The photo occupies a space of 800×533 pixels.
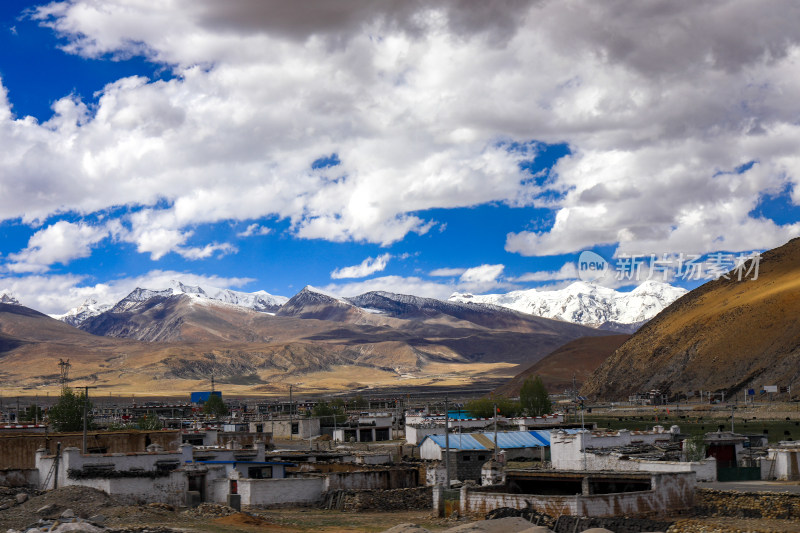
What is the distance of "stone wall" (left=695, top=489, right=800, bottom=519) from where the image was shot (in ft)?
126

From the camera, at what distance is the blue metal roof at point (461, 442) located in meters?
66.9

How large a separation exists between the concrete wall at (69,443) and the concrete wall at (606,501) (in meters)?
24.7

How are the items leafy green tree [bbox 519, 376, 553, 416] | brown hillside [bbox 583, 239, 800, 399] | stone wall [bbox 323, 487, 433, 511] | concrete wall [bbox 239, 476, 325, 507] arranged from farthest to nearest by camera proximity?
brown hillside [bbox 583, 239, 800, 399] → leafy green tree [bbox 519, 376, 553, 416] → stone wall [bbox 323, 487, 433, 511] → concrete wall [bbox 239, 476, 325, 507]

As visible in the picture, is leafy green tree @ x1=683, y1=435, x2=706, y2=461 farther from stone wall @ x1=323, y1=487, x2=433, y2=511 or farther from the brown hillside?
the brown hillside

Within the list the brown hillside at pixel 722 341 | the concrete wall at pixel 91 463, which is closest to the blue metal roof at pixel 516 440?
the concrete wall at pixel 91 463

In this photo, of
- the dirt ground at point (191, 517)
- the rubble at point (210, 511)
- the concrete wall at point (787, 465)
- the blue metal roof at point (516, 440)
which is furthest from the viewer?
the blue metal roof at point (516, 440)

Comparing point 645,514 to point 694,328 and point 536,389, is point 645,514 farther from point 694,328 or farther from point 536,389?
point 694,328

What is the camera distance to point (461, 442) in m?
A: 67.6

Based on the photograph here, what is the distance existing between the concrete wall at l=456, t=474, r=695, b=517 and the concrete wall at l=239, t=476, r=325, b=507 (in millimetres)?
10669

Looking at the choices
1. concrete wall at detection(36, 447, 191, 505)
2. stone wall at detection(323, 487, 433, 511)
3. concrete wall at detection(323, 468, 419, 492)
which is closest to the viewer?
concrete wall at detection(36, 447, 191, 505)

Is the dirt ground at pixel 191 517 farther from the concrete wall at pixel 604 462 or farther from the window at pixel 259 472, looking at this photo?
the concrete wall at pixel 604 462

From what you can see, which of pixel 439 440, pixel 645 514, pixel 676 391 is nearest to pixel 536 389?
pixel 676 391

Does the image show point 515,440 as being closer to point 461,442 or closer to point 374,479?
point 461,442

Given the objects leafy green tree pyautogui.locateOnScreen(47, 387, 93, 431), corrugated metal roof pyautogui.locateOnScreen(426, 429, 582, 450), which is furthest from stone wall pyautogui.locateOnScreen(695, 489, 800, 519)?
leafy green tree pyautogui.locateOnScreen(47, 387, 93, 431)
